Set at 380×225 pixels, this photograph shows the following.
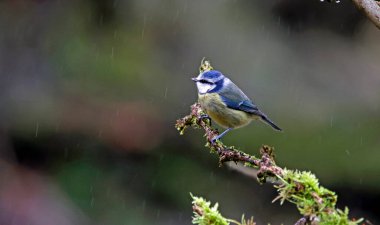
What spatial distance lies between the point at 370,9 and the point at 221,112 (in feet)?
4.64

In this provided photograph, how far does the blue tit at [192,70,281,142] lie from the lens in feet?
9.61

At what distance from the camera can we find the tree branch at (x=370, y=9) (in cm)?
158

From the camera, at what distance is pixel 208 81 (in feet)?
9.66

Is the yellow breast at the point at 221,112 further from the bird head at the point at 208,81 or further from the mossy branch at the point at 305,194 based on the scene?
the mossy branch at the point at 305,194

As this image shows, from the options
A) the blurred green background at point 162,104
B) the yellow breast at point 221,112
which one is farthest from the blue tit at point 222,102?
the blurred green background at point 162,104

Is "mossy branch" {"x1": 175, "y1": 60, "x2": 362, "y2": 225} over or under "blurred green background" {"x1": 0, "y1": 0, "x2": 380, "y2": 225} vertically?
over

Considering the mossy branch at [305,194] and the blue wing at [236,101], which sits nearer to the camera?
the mossy branch at [305,194]

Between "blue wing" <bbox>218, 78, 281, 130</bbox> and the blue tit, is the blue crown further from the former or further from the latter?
"blue wing" <bbox>218, 78, 281, 130</bbox>

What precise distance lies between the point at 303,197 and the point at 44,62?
607cm

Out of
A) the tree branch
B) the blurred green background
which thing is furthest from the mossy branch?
the blurred green background

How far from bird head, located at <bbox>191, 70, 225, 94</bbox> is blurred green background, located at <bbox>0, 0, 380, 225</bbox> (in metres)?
3.63

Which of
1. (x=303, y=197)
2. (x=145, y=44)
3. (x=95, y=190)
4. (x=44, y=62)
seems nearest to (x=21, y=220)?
(x=95, y=190)

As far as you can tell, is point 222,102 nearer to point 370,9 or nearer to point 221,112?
point 221,112

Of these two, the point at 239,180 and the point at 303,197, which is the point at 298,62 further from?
the point at 303,197
